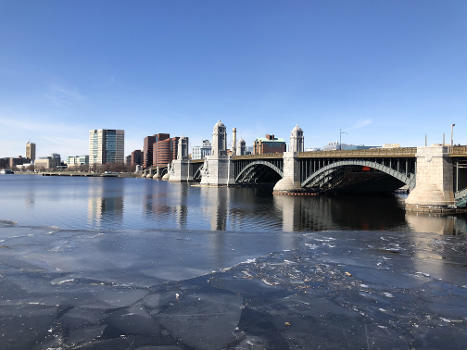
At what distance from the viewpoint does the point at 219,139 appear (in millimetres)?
121625

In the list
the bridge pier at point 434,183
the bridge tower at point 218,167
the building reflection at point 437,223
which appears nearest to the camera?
the building reflection at point 437,223

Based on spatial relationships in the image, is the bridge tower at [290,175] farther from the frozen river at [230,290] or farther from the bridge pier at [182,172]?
the bridge pier at [182,172]

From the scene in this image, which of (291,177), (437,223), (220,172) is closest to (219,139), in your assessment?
(220,172)

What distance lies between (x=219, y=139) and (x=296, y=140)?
124ft

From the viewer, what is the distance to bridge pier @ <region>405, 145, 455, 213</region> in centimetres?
4300

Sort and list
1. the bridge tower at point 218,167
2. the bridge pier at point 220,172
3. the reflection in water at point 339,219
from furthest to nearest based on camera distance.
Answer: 1. the bridge tower at point 218,167
2. the bridge pier at point 220,172
3. the reflection in water at point 339,219

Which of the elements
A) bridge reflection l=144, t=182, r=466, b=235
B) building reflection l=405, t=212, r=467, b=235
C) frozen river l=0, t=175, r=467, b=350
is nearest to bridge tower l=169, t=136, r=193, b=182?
bridge reflection l=144, t=182, r=466, b=235

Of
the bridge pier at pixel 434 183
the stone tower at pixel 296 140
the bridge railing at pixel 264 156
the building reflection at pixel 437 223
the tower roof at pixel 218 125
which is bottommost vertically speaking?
the building reflection at pixel 437 223

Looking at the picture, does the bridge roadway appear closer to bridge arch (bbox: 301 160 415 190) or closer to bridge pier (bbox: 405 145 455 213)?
bridge arch (bbox: 301 160 415 190)

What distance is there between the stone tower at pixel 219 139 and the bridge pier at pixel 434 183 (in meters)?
78.3

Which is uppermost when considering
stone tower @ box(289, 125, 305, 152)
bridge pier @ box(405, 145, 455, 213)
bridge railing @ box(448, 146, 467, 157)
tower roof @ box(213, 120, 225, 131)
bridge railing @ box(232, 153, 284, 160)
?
tower roof @ box(213, 120, 225, 131)

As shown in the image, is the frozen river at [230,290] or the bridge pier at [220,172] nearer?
the frozen river at [230,290]

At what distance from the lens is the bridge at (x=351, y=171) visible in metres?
43.6

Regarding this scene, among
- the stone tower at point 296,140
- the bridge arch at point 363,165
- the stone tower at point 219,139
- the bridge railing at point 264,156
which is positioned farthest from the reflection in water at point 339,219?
the stone tower at point 219,139
